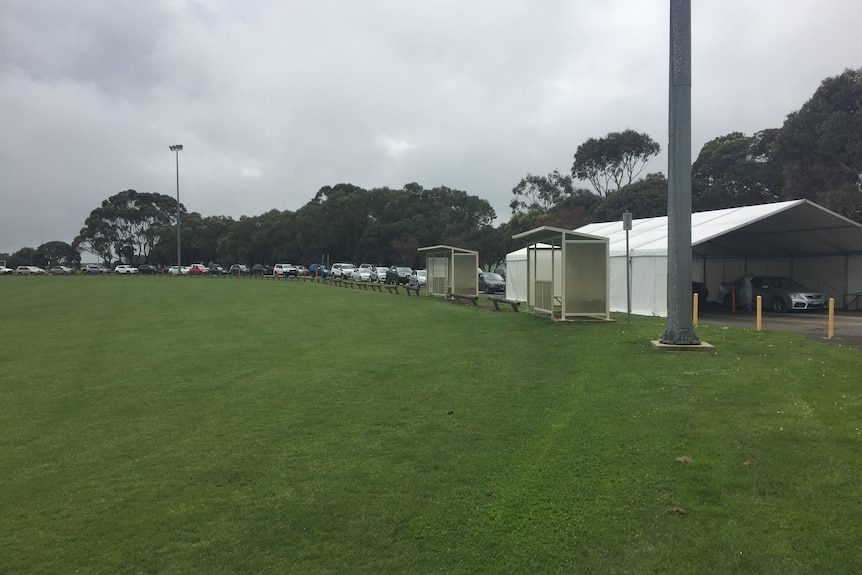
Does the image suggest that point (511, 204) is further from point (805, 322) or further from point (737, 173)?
point (805, 322)

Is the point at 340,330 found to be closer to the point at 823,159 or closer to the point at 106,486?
the point at 106,486

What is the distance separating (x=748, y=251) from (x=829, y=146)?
14.9m

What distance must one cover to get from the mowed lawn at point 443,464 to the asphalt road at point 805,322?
408cm

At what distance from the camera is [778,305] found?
914 inches

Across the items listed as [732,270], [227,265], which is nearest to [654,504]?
[732,270]

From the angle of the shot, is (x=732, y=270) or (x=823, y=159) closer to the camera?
(x=732, y=270)

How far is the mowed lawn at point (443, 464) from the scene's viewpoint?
13.5ft

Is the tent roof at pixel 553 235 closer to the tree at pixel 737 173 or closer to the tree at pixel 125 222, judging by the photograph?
the tree at pixel 737 173

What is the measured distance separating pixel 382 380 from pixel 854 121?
3793 cm

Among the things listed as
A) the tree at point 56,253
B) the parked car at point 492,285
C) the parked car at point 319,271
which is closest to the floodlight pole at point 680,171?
the parked car at point 492,285

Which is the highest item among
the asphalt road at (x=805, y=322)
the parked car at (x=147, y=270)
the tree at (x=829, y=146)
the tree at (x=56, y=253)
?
the tree at (x=829, y=146)

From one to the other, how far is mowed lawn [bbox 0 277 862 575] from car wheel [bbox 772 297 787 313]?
43.8 ft

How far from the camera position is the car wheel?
75.8ft

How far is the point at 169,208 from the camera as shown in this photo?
100375 millimetres
